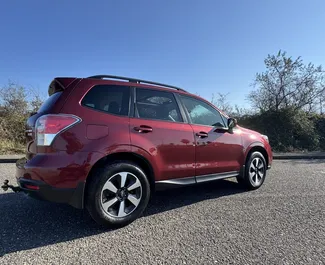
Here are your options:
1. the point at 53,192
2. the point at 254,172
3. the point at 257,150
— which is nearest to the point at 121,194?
the point at 53,192

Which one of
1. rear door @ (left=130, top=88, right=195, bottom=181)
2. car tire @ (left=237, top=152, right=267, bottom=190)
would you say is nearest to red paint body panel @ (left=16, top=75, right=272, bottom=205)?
rear door @ (left=130, top=88, right=195, bottom=181)

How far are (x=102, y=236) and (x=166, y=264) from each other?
92 centimetres

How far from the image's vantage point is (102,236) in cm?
295

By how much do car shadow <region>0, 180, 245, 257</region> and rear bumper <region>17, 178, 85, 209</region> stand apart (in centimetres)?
43

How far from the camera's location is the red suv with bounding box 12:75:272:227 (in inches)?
112

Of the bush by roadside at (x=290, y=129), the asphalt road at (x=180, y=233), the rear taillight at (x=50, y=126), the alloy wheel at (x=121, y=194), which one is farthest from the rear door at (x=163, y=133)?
the bush by roadside at (x=290, y=129)

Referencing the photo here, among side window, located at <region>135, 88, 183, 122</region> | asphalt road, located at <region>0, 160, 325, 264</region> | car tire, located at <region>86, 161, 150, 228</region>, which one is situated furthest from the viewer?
side window, located at <region>135, 88, 183, 122</region>

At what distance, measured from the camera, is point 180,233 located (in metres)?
3.03

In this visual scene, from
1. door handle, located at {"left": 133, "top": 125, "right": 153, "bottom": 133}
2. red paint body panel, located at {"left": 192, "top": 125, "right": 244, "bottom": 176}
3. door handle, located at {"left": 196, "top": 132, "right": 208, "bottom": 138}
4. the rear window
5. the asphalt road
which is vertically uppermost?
the rear window

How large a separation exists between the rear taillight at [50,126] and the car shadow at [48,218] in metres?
1.06

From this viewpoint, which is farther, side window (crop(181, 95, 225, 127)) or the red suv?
side window (crop(181, 95, 225, 127))

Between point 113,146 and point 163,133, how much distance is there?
2.60 feet

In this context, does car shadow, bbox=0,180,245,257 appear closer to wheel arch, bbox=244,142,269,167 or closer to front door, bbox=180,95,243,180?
front door, bbox=180,95,243,180

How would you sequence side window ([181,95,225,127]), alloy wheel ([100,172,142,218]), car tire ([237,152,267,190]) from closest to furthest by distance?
alloy wheel ([100,172,142,218]) → side window ([181,95,225,127]) → car tire ([237,152,267,190])
